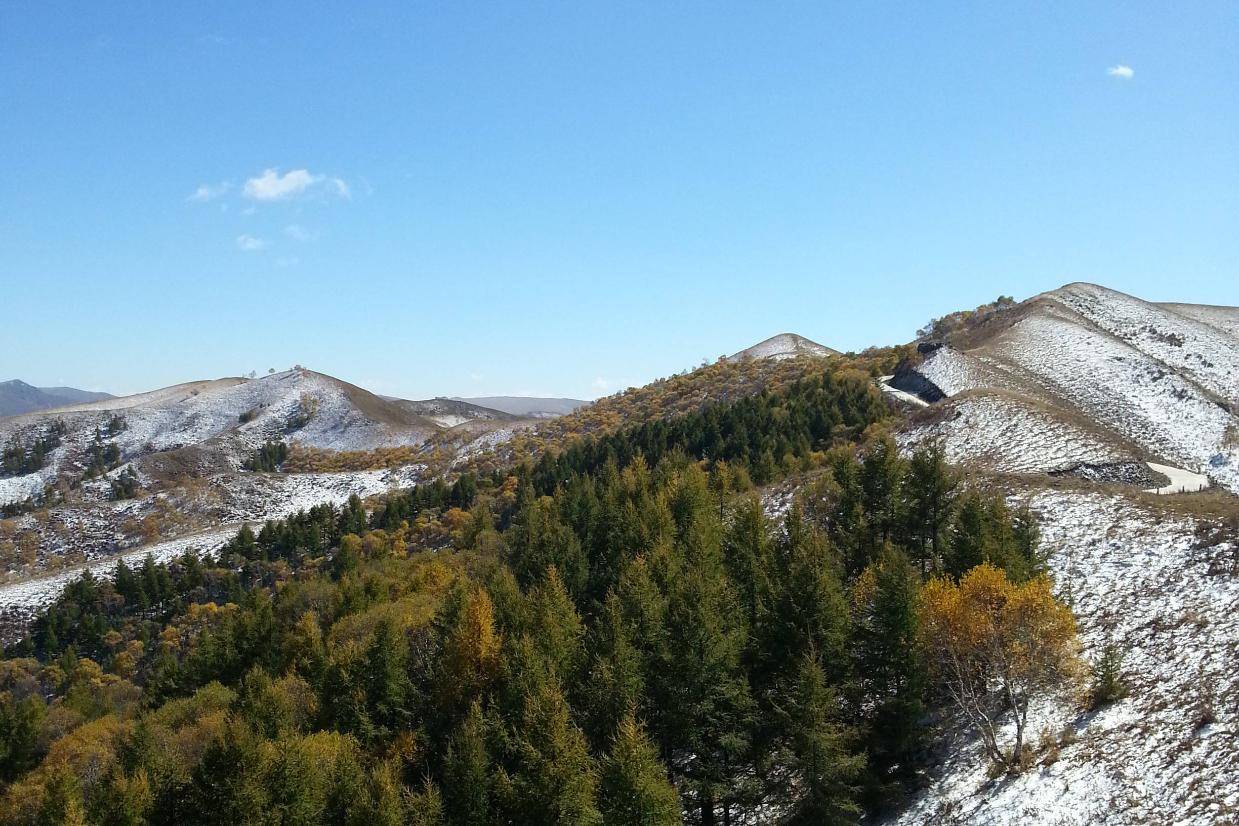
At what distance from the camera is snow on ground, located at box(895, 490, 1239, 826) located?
20.3 meters

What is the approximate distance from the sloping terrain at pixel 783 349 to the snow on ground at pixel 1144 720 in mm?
106040

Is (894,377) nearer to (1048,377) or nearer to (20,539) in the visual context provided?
(1048,377)

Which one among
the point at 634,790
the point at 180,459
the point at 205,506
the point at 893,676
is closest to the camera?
the point at 634,790

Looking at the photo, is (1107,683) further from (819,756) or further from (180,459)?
(180,459)

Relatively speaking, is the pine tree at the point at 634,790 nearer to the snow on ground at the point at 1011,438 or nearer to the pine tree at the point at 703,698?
the pine tree at the point at 703,698

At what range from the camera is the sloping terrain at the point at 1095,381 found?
51344 mm

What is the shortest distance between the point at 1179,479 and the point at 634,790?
45.4m

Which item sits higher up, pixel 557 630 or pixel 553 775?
pixel 557 630

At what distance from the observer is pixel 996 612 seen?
77.0ft

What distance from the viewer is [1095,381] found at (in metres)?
66.2

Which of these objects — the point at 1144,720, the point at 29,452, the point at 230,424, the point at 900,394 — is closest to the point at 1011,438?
the point at 900,394

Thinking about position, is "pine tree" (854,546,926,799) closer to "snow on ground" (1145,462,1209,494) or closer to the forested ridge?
the forested ridge

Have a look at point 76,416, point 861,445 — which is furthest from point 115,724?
point 76,416

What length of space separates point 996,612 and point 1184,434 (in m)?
45.9
